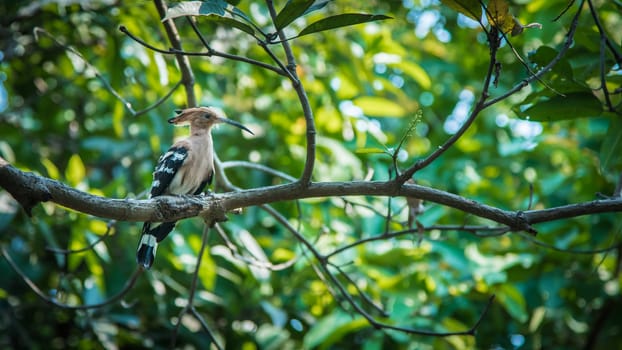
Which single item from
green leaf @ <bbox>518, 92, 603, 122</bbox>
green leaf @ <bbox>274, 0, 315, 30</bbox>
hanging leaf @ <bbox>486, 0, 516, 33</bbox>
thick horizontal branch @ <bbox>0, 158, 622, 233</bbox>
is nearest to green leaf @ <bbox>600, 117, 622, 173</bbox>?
green leaf @ <bbox>518, 92, 603, 122</bbox>

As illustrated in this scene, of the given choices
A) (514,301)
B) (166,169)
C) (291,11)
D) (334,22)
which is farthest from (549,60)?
(166,169)

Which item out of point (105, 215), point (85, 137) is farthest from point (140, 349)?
point (105, 215)

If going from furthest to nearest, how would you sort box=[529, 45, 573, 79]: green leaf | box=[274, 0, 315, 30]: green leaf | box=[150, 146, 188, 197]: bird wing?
box=[150, 146, 188, 197]: bird wing, box=[529, 45, 573, 79]: green leaf, box=[274, 0, 315, 30]: green leaf

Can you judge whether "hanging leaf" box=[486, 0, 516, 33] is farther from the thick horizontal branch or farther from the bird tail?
the bird tail

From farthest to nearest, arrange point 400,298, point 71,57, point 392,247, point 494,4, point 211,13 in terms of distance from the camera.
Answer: point 71,57, point 392,247, point 400,298, point 494,4, point 211,13

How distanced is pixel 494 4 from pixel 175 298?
3.53 meters

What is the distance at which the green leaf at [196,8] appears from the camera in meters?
2.04

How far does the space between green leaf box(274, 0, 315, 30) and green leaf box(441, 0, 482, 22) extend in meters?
0.53

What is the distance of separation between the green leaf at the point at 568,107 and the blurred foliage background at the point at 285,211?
1.09m

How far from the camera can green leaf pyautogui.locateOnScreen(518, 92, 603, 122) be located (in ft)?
9.91

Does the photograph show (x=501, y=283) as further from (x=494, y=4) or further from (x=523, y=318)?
(x=494, y=4)

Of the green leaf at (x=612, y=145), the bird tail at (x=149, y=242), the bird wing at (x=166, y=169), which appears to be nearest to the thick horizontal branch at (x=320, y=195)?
the green leaf at (x=612, y=145)

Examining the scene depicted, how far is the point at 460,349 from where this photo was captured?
4590 mm

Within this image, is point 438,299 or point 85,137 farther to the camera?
point 85,137
